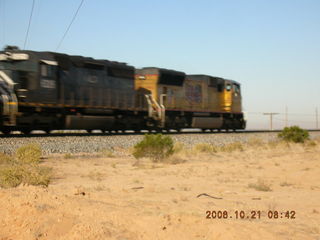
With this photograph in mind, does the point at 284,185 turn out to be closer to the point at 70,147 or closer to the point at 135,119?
the point at 70,147

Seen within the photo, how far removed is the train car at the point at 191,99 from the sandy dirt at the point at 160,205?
1596cm

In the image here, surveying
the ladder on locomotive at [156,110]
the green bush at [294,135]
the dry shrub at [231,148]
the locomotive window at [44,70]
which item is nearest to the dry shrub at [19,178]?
the dry shrub at [231,148]

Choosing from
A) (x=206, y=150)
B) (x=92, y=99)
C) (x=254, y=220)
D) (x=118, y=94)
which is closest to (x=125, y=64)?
(x=118, y=94)

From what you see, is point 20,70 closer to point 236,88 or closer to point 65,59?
point 65,59

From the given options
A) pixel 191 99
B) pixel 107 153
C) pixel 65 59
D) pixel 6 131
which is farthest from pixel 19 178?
pixel 191 99

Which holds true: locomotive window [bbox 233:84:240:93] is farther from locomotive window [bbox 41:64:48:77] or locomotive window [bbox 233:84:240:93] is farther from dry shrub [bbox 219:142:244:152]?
locomotive window [bbox 41:64:48:77]

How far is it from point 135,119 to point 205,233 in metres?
21.4

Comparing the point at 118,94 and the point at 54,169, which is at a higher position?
the point at 118,94

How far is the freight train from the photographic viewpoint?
20.2m

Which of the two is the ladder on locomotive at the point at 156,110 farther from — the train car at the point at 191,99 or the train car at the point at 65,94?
the train car at the point at 65,94

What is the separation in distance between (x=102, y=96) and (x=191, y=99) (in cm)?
872

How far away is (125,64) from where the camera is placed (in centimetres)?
2625

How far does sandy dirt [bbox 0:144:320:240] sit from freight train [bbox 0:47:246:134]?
888 centimetres

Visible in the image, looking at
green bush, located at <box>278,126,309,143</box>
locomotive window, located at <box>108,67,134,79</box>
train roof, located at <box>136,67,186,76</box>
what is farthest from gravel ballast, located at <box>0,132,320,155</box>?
train roof, located at <box>136,67,186,76</box>
